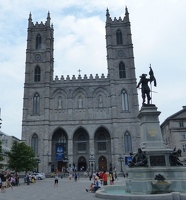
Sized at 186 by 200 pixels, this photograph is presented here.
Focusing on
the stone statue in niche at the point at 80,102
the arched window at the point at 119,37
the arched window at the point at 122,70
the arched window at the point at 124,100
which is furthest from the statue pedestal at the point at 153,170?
the arched window at the point at 119,37

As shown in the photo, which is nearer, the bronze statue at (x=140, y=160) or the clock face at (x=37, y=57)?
the bronze statue at (x=140, y=160)

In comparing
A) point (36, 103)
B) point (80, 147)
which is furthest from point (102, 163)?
point (36, 103)

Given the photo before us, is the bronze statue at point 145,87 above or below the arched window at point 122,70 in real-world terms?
below

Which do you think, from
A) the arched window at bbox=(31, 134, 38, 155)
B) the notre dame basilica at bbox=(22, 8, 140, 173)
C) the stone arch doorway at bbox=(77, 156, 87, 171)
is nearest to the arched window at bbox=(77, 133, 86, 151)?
the notre dame basilica at bbox=(22, 8, 140, 173)

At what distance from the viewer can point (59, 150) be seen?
49.3 m

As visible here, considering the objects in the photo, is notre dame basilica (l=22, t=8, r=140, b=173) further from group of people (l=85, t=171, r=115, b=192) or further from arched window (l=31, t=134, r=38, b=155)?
group of people (l=85, t=171, r=115, b=192)

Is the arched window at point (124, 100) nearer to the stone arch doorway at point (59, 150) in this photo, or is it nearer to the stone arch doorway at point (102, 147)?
the stone arch doorway at point (102, 147)

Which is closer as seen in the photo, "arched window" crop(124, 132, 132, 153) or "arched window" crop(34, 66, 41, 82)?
"arched window" crop(124, 132, 132, 153)

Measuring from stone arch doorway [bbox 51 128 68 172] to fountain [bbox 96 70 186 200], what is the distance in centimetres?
3659

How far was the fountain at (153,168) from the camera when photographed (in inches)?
450

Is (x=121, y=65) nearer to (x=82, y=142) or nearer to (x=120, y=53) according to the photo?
(x=120, y=53)

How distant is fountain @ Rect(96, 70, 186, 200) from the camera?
1142 cm

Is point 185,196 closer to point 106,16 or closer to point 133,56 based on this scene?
point 133,56

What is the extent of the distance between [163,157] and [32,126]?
41612 mm
